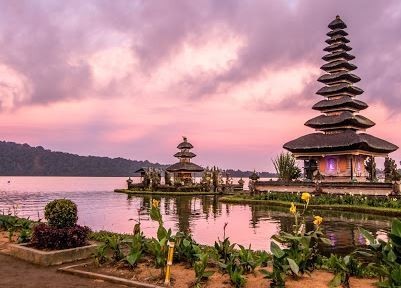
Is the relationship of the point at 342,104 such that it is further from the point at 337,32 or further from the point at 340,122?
the point at 337,32

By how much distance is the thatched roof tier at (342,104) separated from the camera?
1891 inches

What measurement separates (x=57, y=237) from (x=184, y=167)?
56.0 meters

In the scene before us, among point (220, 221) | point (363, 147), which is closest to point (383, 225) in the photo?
point (220, 221)

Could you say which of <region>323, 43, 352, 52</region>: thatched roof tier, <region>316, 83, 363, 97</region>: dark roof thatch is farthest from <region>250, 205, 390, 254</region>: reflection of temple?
<region>323, 43, 352, 52</region>: thatched roof tier

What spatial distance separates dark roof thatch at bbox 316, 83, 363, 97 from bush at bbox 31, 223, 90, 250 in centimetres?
4361

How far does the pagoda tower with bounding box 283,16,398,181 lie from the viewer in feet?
145

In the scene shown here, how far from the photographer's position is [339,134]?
4544 cm

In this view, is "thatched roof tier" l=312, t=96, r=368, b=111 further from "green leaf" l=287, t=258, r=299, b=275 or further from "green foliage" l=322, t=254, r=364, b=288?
"green leaf" l=287, t=258, r=299, b=275

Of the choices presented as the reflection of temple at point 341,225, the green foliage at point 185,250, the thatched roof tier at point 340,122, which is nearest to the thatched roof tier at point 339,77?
the thatched roof tier at point 340,122

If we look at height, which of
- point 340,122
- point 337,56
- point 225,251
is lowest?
point 225,251

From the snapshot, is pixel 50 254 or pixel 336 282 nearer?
pixel 336 282

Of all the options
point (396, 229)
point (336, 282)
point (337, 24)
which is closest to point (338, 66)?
point (337, 24)

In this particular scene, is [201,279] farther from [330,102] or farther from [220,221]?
[330,102]

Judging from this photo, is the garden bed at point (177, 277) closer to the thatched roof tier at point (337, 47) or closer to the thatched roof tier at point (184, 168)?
the thatched roof tier at point (337, 47)
